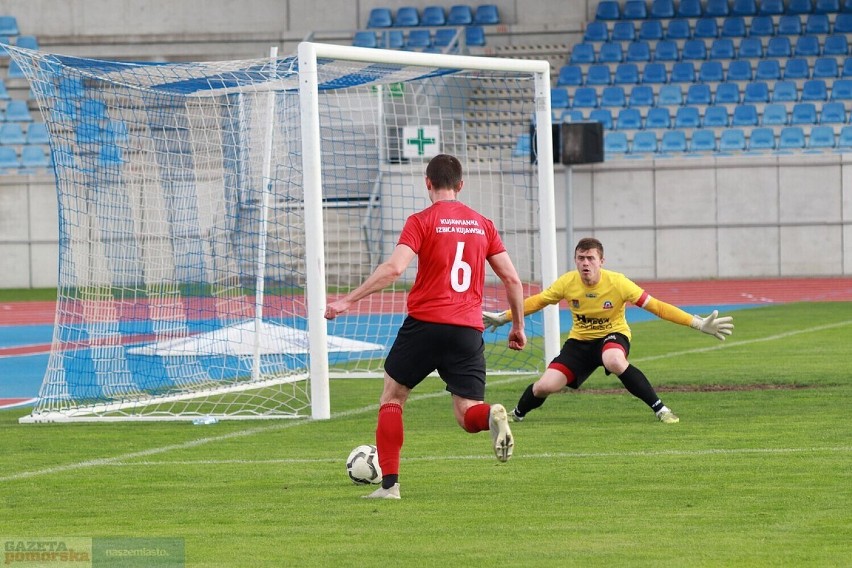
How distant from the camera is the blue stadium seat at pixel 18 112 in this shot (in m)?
35.0

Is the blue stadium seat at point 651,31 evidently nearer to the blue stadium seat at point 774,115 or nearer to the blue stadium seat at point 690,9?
the blue stadium seat at point 690,9

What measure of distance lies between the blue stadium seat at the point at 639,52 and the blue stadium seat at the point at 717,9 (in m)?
1.95

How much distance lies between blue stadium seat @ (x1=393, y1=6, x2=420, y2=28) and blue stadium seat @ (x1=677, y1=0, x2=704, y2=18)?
6.65 metres

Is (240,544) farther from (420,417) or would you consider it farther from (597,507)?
(420,417)

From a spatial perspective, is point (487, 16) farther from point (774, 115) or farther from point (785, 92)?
point (774, 115)

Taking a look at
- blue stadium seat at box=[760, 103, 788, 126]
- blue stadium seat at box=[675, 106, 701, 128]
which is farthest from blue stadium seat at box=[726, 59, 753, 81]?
blue stadium seat at box=[675, 106, 701, 128]

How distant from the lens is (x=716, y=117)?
31.9 metres

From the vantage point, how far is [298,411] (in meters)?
12.7

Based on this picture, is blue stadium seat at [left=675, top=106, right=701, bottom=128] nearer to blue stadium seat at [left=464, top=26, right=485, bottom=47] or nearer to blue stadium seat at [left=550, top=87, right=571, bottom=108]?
blue stadium seat at [left=550, top=87, right=571, bottom=108]

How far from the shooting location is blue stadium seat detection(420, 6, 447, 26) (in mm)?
37094

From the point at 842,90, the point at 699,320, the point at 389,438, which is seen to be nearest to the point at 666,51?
the point at 842,90

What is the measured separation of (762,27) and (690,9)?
1.85 metres

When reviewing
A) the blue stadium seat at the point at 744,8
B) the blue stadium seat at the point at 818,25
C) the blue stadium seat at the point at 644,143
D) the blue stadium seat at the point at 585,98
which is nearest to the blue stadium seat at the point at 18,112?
the blue stadium seat at the point at 585,98

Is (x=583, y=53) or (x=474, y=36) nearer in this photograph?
(x=583, y=53)
